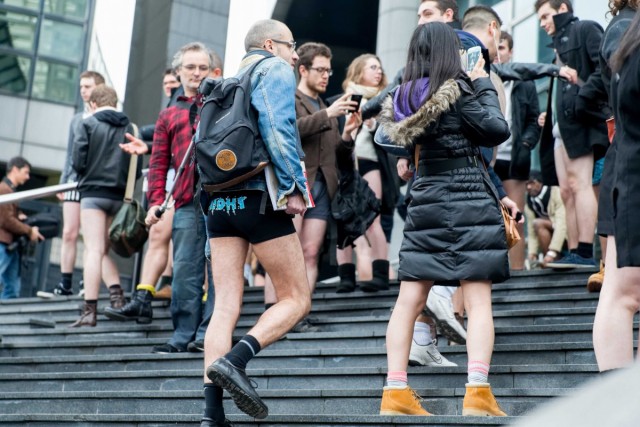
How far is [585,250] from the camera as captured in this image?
8.64 meters

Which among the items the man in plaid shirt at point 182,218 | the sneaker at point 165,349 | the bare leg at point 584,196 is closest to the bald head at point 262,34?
the man in plaid shirt at point 182,218

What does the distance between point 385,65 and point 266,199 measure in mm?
12657

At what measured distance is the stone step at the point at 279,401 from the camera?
18.5ft

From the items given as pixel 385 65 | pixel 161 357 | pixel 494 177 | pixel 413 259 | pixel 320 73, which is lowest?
pixel 161 357

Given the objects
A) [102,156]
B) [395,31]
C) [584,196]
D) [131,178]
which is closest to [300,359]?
[584,196]

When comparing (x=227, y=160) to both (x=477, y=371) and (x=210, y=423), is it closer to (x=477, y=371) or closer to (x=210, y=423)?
(x=210, y=423)

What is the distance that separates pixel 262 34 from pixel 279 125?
72 cm

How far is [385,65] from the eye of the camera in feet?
59.3

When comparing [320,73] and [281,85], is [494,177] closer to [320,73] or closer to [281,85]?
[281,85]

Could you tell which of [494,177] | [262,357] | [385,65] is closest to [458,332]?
[494,177]

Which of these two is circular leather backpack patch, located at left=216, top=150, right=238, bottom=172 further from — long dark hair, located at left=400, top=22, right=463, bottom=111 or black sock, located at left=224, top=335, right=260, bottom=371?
long dark hair, located at left=400, top=22, right=463, bottom=111

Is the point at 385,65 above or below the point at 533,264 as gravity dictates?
above

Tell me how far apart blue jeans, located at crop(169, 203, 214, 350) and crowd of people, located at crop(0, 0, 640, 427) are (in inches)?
0.5

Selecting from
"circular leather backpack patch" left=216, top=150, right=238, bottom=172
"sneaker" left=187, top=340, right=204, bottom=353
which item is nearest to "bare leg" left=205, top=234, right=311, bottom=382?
"circular leather backpack patch" left=216, top=150, right=238, bottom=172
